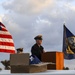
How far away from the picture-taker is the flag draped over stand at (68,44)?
15.8 m

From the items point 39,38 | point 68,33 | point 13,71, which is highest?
point 68,33

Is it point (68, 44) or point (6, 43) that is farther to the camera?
point (68, 44)

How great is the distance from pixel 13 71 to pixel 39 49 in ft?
11.2

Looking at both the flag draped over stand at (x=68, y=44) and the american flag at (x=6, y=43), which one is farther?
the flag draped over stand at (x=68, y=44)

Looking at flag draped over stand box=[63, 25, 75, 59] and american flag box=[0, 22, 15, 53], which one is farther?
flag draped over stand box=[63, 25, 75, 59]

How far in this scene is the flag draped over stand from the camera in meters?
15.8

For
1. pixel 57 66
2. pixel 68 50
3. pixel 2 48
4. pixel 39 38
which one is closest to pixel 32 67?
pixel 57 66

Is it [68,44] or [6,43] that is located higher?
[68,44]

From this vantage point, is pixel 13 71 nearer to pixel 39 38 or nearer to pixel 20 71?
pixel 20 71

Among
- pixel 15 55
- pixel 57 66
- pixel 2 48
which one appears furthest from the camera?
pixel 2 48

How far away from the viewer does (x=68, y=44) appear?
1598 cm

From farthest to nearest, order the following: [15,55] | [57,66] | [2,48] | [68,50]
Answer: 1. [68,50]
2. [2,48]
3. [57,66]
4. [15,55]

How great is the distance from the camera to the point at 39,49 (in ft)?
22.5

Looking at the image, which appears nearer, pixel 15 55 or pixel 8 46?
pixel 15 55
